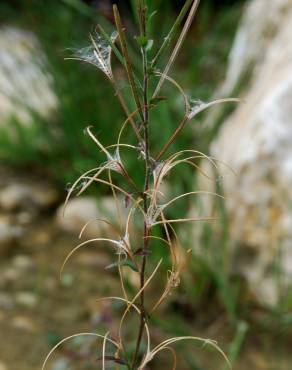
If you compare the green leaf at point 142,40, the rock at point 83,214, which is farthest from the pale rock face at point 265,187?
the green leaf at point 142,40

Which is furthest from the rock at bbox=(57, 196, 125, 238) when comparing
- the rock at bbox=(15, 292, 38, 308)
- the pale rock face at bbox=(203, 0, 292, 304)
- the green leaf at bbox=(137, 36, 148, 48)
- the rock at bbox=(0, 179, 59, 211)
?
the green leaf at bbox=(137, 36, 148, 48)

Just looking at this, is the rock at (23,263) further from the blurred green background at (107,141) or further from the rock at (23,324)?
the rock at (23,324)

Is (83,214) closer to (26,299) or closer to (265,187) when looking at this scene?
(26,299)

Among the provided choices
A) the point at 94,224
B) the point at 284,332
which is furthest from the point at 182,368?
the point at 94,224

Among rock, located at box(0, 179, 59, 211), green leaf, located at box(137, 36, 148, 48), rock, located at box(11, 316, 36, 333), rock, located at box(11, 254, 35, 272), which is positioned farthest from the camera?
rock, located at box(0, 179, 59, 211)

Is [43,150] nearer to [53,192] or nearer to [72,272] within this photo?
[53,192]

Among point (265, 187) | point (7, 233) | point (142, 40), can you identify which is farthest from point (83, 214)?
point (142, 40)

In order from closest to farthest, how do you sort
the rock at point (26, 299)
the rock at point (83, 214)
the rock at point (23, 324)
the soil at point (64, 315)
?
the soil at point (64, 315) < the rock at point (23, 324) < the rock at point (26, 299) < the rock at point (83, 214)

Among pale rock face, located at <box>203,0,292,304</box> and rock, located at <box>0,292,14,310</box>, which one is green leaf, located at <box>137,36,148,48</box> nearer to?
pale rock face, located at <box>203,0,292,304</box>
